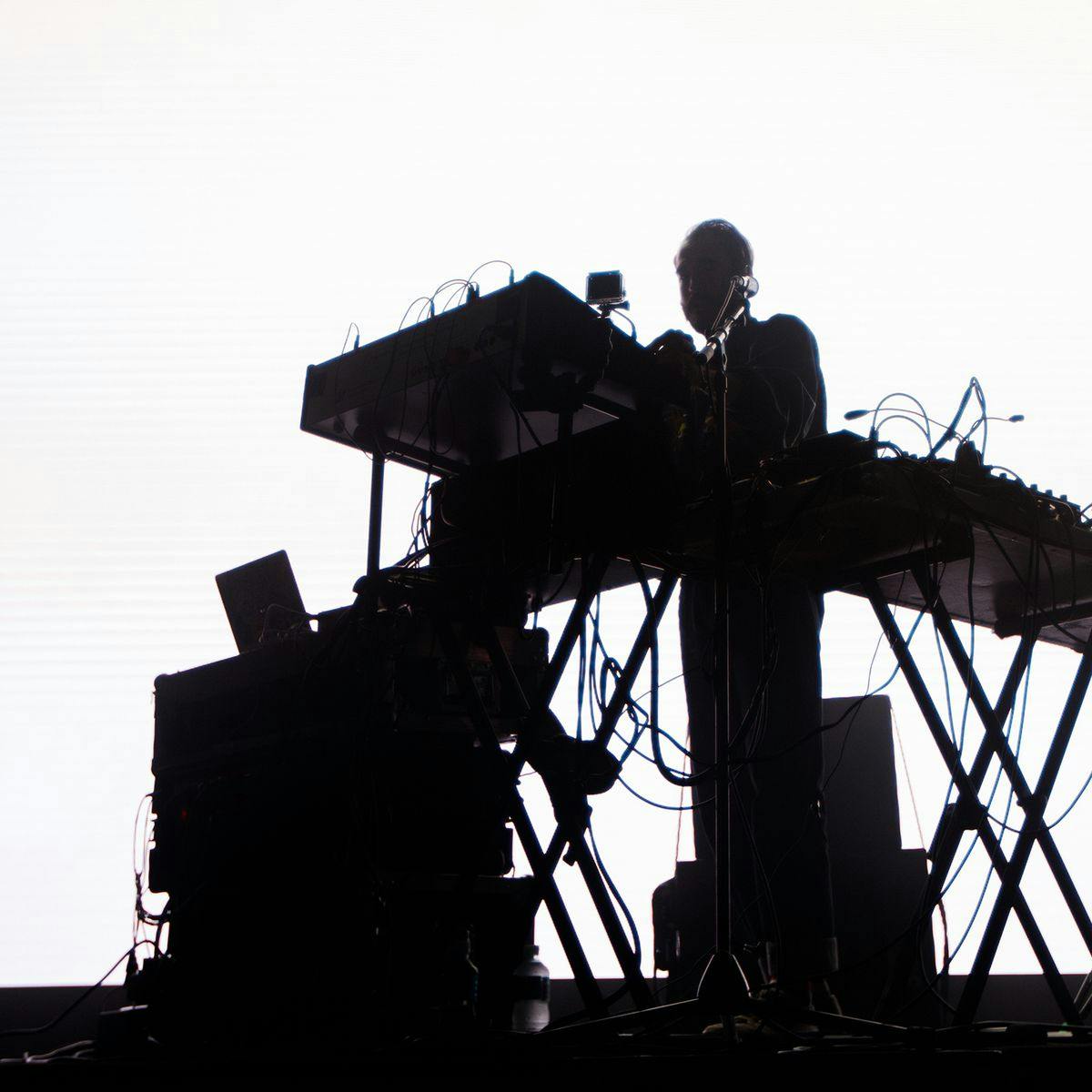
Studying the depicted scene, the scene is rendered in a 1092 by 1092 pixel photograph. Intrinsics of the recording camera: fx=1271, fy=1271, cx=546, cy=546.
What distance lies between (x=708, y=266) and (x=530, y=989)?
1521 millimetres

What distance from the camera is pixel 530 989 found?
7.02 ft

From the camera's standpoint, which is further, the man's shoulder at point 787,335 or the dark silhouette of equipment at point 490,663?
the man's shoulder at point 787,335

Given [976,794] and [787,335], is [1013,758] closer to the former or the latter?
[976,794]

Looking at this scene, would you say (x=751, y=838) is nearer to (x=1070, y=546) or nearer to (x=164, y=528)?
(x=1070, y=546)

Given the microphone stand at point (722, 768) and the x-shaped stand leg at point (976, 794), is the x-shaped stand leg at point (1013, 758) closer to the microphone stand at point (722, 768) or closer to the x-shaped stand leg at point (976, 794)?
the x-shaped stand leg at point (976, 794)

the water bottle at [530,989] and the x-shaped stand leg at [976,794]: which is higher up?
the x-shaped stand leg at [976,794]

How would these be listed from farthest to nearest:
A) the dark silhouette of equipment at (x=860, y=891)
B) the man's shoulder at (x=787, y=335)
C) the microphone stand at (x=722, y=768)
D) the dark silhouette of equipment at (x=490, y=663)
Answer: the man's shoulder at (x=787, y=335) < the dark silhouette of equipment at (x=860, y=891) < the dark silhouette of equipment at (x=490, y=663) < the microphone stand at (x=722, y=768)

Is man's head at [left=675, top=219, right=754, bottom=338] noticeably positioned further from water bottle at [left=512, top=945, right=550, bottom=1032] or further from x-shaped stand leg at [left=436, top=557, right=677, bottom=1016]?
water bottle at [left=512, top=945, right=550, bottom=1032]

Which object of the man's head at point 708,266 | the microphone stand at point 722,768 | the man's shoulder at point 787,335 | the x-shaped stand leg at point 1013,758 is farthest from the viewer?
the man's head at point 708,266

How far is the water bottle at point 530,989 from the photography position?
2119mm

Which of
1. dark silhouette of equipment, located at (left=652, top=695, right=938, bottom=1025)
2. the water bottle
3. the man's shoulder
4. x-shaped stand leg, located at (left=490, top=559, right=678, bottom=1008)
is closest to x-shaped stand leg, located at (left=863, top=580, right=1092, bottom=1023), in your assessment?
dark silhouette of equipment, located at (left=652, top=695, right=938, bottom=1025)

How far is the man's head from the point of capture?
273 centimetres

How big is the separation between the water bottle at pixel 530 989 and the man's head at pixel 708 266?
4.43 ft

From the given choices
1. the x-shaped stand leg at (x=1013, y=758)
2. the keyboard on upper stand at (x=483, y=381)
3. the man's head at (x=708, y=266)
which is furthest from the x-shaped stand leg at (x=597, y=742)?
the man's head at (x=708, y=266)
